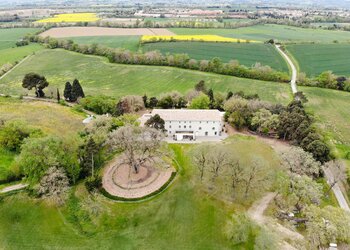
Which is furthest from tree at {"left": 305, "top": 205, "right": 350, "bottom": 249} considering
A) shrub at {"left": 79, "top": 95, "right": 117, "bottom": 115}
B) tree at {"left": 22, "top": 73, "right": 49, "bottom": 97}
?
tree at {"left": 22, "top": 73, "right": 49, "bottom": 97}

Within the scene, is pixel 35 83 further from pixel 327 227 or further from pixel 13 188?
pixel 327 227

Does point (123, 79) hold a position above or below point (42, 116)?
above

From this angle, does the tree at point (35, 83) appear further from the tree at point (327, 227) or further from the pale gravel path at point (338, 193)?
the tree at point (327, 227)

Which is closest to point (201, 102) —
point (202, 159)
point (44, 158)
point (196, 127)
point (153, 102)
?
point (196, 127)

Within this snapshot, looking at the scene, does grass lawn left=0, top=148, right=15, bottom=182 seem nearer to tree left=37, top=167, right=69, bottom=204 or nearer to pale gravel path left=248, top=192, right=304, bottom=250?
tree left=37, top=167, right=69, bottom=204

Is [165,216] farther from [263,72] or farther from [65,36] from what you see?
[65,36]

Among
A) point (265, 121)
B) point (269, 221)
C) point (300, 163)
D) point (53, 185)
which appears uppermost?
point (265, 121)
